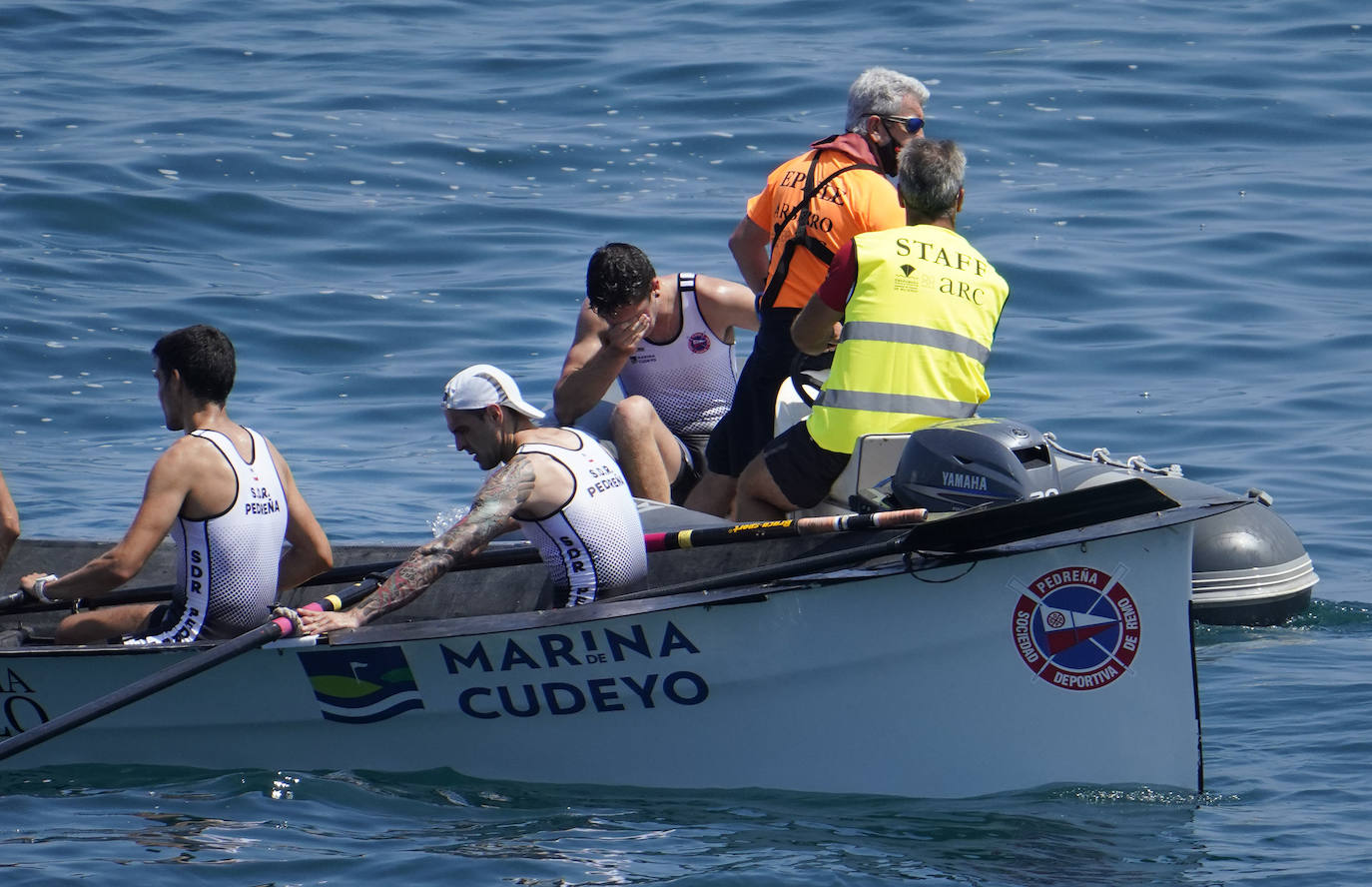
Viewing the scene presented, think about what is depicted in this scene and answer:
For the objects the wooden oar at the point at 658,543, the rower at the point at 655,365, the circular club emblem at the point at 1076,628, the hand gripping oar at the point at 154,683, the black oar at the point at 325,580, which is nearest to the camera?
the circular club emblem at the point at 1076,628

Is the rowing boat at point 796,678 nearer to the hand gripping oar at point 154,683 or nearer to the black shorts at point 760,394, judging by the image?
the hand gripping oar at point 154,683

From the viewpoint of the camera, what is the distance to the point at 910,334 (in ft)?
19.4

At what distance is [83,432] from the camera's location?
11109 millimetres

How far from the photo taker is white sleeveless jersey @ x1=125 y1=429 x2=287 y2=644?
568 centimetres

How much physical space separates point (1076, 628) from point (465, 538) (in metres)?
1.85

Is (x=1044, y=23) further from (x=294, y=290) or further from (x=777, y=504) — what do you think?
(x=777, y=504)

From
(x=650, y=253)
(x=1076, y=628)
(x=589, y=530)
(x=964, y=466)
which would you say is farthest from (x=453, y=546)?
(x=650, y=253)

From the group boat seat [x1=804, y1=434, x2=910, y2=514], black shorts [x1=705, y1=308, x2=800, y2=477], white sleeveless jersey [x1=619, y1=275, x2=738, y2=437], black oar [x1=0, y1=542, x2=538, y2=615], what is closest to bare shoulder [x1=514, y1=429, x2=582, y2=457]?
boat seat [x1=804, y1=434, x2=910, y2=514]

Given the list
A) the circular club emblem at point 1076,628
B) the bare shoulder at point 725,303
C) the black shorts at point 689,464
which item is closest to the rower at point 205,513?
the black shorts at point 689,464

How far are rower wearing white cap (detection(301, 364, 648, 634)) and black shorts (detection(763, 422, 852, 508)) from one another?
81 centimetres

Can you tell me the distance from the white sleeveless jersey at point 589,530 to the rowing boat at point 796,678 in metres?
0.13

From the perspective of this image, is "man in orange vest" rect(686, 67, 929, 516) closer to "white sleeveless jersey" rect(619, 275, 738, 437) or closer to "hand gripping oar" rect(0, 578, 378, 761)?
"white sleeveless jersey" rect(619, 275, 738, 437)

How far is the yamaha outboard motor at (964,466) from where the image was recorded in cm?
537

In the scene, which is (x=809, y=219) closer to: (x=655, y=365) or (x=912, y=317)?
(x=912, y=317)
